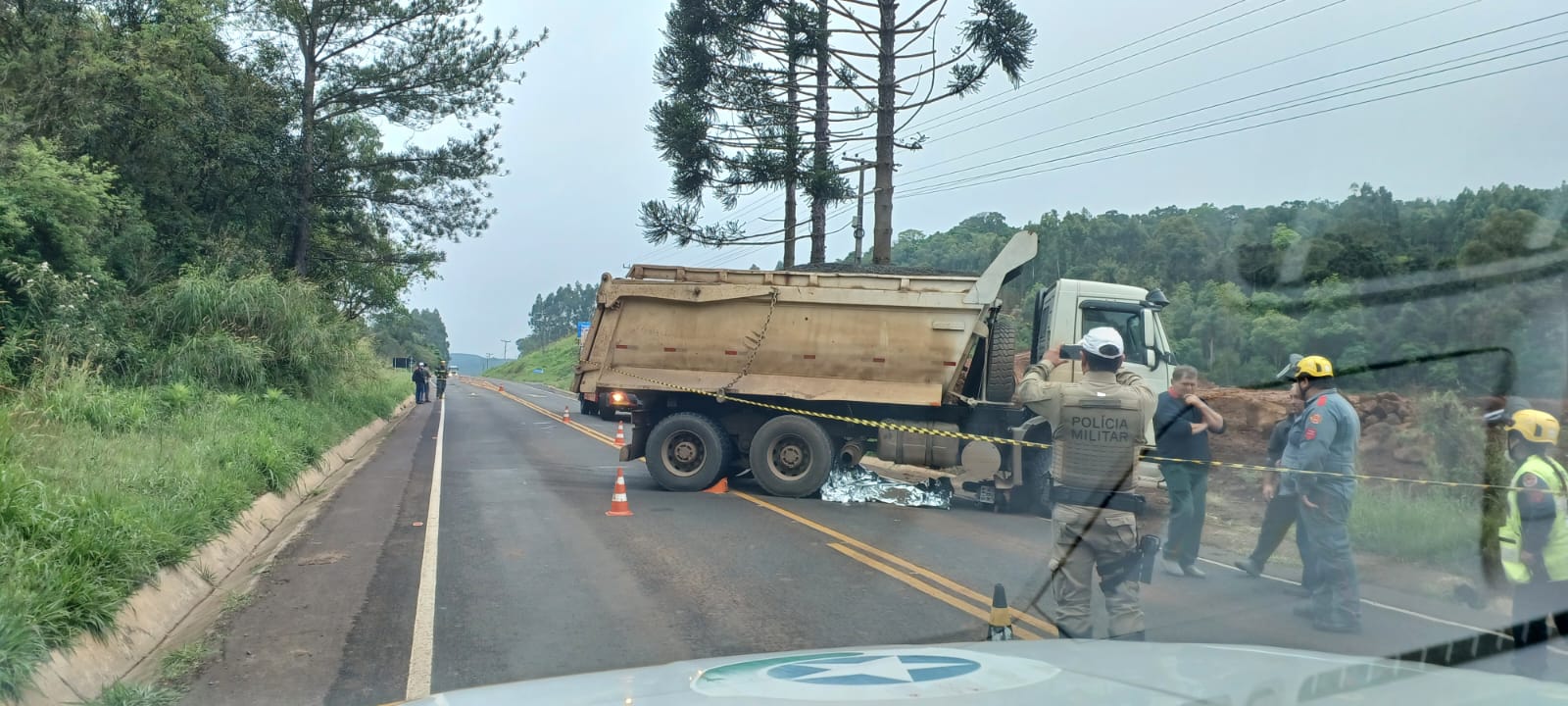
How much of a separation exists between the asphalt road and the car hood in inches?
93.6

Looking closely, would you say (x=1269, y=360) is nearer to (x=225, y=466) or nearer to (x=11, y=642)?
(x=225, y=466)

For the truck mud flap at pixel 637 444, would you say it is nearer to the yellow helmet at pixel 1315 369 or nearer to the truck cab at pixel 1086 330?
the truck cab at pixel 1086 330

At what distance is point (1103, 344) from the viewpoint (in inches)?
192

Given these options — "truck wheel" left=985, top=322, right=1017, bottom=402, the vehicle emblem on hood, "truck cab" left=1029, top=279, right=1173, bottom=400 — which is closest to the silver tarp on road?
"truck wheel" left=985, top=322, right=1017, bottom=402

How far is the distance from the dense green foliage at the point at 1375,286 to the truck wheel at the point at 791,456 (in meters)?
3.07

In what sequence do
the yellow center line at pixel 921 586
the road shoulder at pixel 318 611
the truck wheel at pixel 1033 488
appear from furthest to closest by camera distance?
1. the truck wheel at pixel 1033 488
2. the yellow center line at pixel 921 586
3. the road shoulder at pixel 318 611

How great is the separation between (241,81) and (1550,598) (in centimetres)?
2551

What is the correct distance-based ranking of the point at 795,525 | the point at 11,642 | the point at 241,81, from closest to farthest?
the point at 11,642 < the point at 795,525 < the point at 241,81

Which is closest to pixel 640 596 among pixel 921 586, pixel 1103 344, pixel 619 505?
pixel 921 586

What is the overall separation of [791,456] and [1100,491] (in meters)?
7.70

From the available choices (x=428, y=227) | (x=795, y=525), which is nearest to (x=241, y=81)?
(x=428, y=227)

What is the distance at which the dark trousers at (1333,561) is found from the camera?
630 centimetres

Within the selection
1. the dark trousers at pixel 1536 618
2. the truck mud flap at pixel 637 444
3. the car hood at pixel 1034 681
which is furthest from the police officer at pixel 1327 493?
the truck mud flap at pixel 637 444

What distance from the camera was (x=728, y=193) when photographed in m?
21.3
